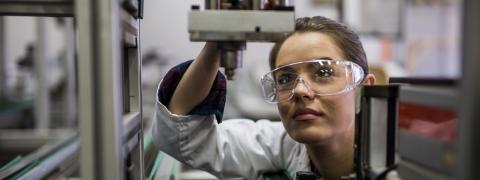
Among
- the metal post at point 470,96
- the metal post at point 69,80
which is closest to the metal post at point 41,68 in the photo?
the metal post at point 69,80

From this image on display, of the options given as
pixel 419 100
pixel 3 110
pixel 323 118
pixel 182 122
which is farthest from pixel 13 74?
pixel 419 100

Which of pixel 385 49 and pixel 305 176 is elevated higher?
pixel 385 49

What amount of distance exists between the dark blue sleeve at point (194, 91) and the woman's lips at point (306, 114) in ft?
0.72

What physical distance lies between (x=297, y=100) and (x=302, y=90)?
35 mm

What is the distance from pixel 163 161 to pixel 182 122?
0.36 meters

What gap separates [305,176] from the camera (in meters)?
1.15

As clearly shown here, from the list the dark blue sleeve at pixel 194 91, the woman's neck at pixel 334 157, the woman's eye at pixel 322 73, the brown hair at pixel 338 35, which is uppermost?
the brown hair at pixel 338 35

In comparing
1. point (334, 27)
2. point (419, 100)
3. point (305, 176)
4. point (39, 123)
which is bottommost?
point (39, 123)

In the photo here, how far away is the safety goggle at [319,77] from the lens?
117cm

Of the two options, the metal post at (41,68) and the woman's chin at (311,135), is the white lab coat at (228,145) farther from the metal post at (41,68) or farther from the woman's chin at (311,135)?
the metal post at (41,68)

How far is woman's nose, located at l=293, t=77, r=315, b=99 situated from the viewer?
3.78ft

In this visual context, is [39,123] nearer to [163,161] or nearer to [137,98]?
[163,161]

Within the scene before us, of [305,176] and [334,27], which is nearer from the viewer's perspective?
[305,176]

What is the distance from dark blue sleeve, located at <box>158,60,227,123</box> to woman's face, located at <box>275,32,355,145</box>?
17cm
